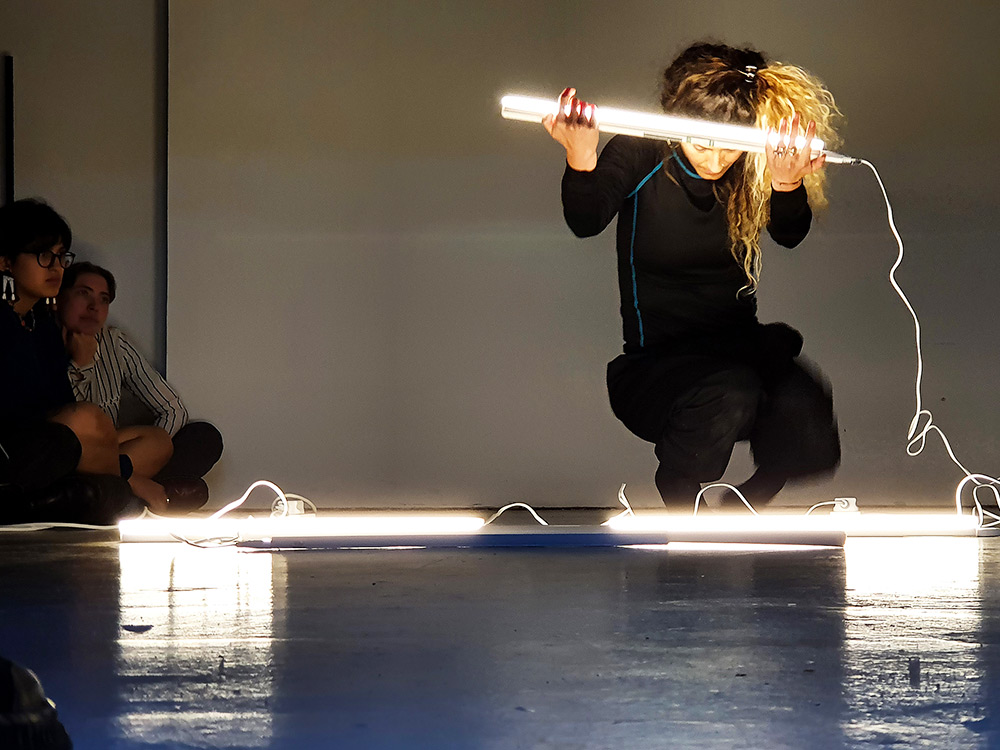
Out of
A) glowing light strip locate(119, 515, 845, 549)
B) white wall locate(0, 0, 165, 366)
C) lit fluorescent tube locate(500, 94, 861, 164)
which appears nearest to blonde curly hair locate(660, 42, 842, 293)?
lit fluorescent tube locate(500, 94, 861, 164)

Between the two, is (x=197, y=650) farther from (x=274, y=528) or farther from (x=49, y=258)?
(x=49, y=258)

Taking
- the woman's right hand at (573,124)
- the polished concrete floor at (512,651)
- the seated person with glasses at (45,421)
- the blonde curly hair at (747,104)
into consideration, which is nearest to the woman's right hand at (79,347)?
the seated person with glasses at (45,421)

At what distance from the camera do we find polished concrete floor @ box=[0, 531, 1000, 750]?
97 centimetres

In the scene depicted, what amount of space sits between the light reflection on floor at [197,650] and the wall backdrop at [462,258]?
→ 1610mm

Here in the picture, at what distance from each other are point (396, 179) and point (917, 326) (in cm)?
178

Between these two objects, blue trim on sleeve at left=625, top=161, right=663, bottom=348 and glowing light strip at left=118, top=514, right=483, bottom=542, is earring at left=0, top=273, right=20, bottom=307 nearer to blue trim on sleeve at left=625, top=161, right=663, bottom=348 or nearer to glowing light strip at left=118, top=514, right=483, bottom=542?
glowing light strip at left=118, top=514, right=483, bottom=542

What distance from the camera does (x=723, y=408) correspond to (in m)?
3.30

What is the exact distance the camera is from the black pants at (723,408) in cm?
334

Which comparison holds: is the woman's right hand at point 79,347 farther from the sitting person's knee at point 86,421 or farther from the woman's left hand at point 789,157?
the woman's left hand at point 789,157

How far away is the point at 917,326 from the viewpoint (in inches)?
137

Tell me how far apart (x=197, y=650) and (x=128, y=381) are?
2.49 metres

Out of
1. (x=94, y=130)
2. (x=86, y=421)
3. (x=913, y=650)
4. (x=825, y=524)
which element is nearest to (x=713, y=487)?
(x=825, y=524)

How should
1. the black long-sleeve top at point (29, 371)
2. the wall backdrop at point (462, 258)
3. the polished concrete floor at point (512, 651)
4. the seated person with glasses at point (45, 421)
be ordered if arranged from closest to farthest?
the polished concrete floor at point (512, 651), the seated person with glasses at point (45, 421), the black long-sleeve top at point (29, 371), the wall backdrop at point (462, 258)

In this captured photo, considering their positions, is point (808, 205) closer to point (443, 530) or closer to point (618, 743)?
point (443, 530)
